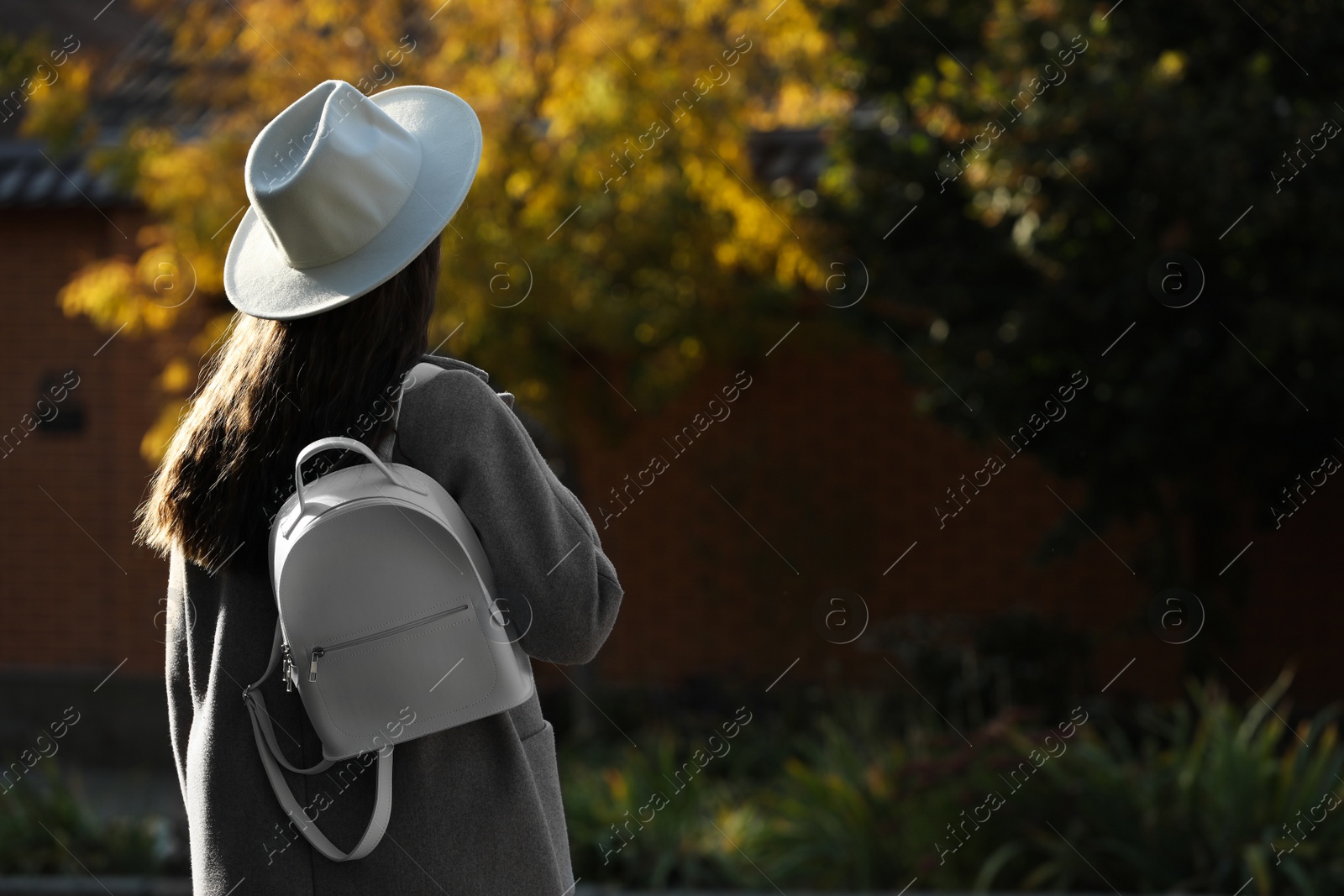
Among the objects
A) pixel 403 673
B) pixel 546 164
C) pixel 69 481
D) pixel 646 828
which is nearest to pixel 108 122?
pixel 69 481

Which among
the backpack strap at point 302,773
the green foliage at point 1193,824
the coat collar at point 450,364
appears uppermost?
the coat collar at point 450,364

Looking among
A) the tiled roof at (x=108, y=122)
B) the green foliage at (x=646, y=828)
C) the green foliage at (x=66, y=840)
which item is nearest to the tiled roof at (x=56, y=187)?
the tiled roof at (x=108, y=122)

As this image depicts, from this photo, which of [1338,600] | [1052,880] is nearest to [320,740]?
[1052,880]

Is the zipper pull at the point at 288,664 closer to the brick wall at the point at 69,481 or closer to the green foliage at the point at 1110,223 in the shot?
the green foliage at the point at 1110,223

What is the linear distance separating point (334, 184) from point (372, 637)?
2.04 feet

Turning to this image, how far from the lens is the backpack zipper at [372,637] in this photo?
162cm

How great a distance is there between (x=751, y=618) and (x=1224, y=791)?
389 centimetres

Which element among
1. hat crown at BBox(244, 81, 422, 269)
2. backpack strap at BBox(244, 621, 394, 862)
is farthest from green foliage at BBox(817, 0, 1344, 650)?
backpack strap at BBox(244, 621, 394, 862)

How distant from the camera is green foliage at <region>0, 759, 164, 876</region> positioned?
485cm

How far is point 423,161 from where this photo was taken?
6.25 ft

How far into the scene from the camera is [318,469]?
1.70m

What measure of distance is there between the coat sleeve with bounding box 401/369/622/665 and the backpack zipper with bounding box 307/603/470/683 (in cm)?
8

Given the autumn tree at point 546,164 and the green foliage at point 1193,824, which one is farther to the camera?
the autumn tree at point 546,164

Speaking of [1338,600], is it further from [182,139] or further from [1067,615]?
[182,139]
